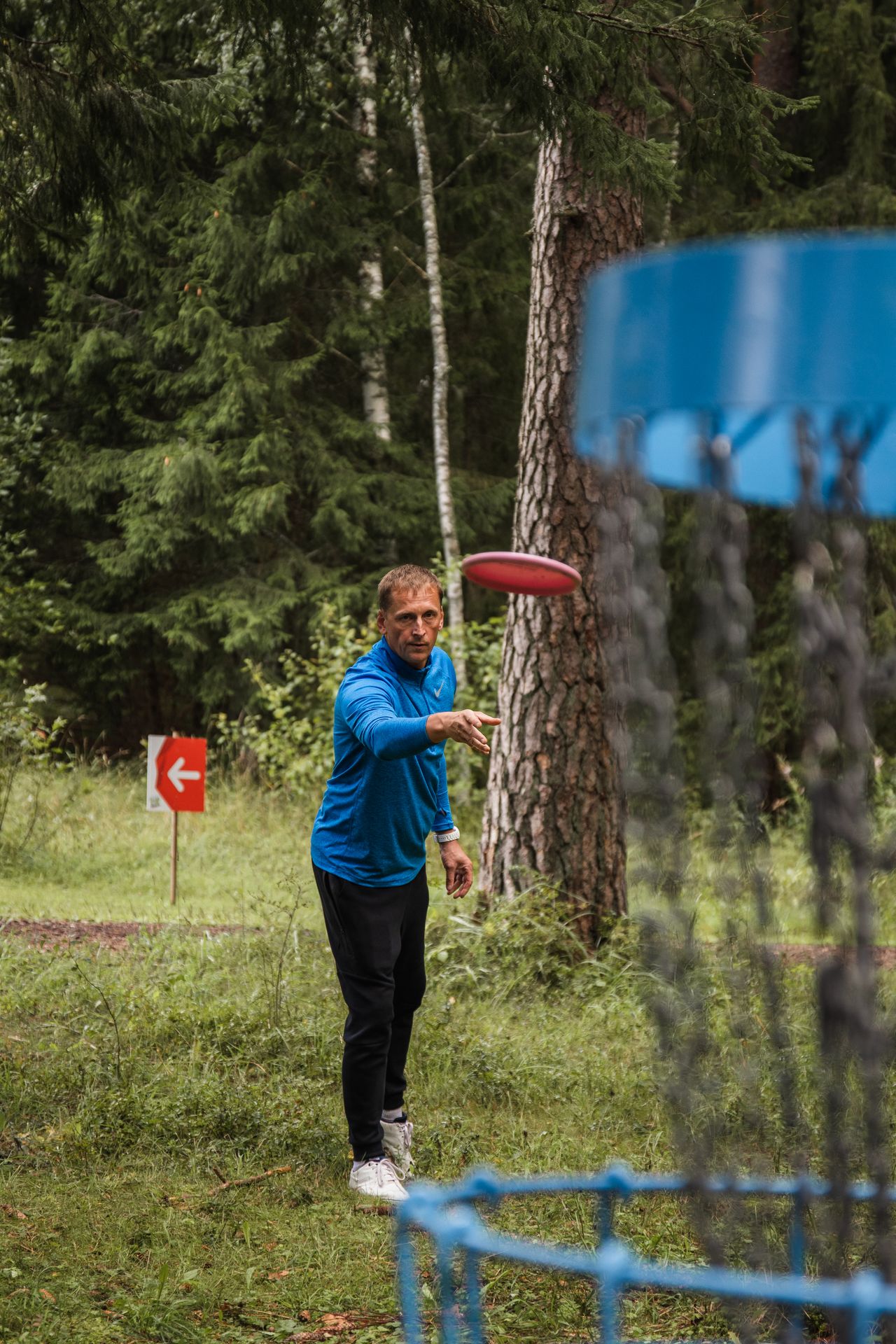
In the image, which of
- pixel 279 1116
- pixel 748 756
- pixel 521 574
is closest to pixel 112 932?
pixel 279 1116

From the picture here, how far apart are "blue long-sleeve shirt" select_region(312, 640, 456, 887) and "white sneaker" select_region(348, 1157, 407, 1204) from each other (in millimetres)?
908

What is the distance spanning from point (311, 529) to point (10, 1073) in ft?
45.4

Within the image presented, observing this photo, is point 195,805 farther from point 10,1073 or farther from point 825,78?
point 825,78

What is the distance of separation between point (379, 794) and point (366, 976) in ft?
1.87

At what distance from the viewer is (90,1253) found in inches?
148

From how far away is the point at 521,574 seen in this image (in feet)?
11.2

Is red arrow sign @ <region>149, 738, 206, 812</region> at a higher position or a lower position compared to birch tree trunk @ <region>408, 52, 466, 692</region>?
lower

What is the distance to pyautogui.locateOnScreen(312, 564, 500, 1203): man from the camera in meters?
4.02

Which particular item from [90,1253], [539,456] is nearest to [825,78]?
[539,456]

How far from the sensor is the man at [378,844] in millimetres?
4016

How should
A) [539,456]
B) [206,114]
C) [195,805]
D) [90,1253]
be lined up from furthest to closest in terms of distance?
[195,805] → [539,456] → [206,114] → [90,1253]

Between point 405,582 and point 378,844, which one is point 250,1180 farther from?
point 405,582

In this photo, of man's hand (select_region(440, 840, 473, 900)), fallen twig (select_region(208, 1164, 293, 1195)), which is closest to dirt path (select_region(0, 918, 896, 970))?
fallen twig (select_region(208, 1164, 293, 1195))

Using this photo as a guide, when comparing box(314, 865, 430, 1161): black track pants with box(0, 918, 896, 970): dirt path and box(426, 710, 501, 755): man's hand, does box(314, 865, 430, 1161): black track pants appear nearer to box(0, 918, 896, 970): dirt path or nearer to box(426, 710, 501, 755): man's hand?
box(426, 710, 501, 755): man's hand
